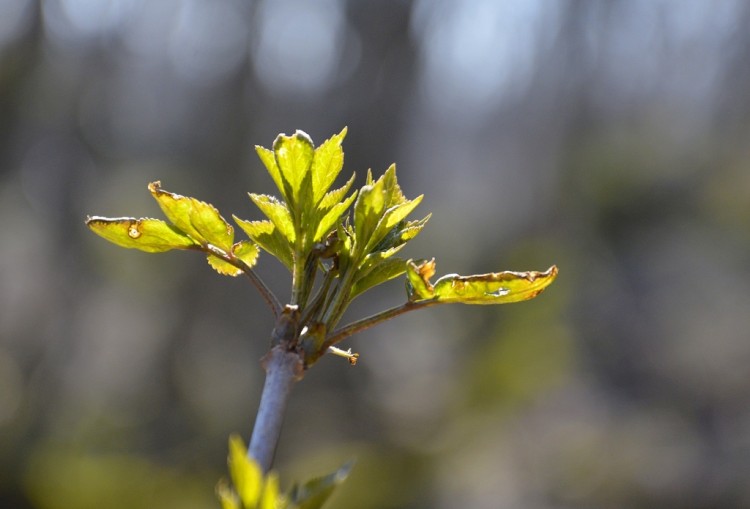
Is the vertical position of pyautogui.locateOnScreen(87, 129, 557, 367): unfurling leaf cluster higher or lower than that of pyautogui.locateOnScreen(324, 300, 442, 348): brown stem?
higher

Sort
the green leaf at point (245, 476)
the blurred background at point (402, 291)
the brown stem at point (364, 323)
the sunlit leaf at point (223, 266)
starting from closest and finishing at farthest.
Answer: the green leaf at point (245, 476)
the brown stem at point (364, 323)
the sunlit leaf at point (223, 266)
the blurred background at point (402, 291)

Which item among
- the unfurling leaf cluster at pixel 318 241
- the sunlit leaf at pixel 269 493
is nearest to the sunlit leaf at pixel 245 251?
the unfurling leaf cluster at pixel 318 241

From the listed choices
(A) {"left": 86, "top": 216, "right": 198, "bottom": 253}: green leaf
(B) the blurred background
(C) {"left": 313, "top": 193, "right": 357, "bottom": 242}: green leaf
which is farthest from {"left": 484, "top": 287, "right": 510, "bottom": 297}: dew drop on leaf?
(B) the blurred background

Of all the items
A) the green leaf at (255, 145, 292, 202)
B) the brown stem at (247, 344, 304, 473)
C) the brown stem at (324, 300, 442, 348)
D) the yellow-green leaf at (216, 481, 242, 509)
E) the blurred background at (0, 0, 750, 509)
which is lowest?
the yellow-green leaf at (216, 481, 242, 509)

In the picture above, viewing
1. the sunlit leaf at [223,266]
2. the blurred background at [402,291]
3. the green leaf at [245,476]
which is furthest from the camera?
the blurred background at [402,291]

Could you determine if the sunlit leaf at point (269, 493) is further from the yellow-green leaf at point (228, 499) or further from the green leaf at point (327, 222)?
the green leaf at point (327, 222)

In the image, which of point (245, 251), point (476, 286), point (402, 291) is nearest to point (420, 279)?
point (476, 286)

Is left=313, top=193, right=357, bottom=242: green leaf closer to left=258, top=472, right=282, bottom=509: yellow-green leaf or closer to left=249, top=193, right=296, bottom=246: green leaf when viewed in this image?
left=249, top=193, right=296, bottom=246: green leaf
